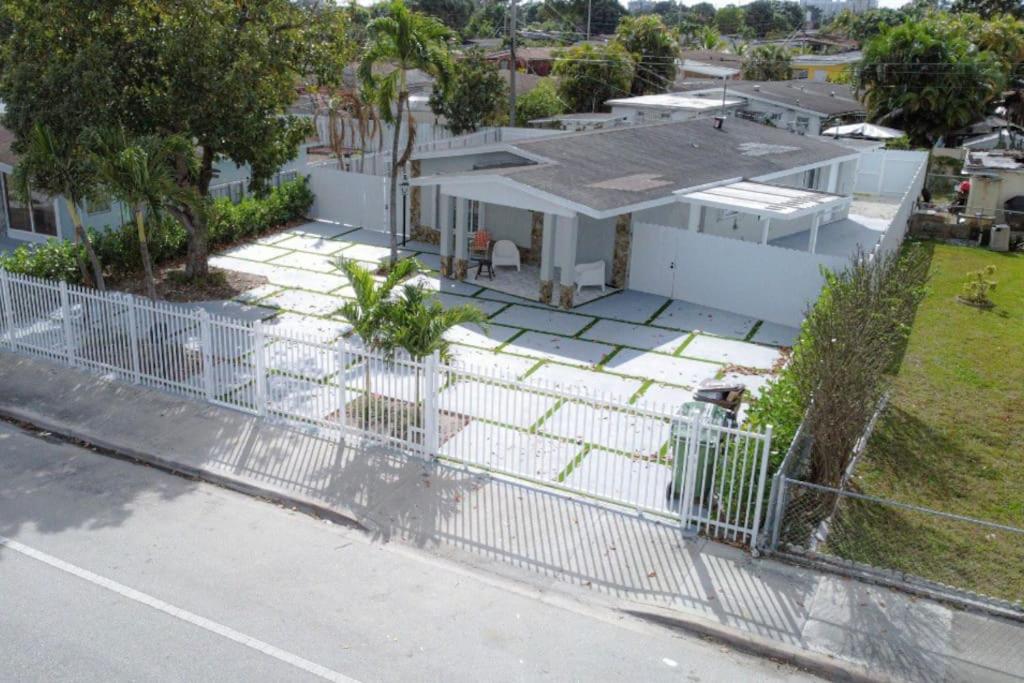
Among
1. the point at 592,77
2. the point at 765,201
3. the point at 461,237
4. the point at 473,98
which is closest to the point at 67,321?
the point at 461,237

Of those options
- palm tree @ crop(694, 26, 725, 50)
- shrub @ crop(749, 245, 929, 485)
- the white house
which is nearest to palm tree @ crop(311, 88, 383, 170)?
the white house

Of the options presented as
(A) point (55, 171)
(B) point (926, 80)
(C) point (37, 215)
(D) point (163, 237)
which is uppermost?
(B) point (926, 80)

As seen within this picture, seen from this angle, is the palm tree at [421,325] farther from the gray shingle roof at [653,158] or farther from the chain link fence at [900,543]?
the gray shingle roof at [653,158]

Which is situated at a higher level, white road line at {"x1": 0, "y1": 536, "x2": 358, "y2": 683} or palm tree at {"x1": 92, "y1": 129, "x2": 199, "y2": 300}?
palm tree at {"x1": 92, "y1": 129, "x2": 199, "y2": 300}

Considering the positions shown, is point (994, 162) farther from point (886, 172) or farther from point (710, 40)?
point (710, 40)

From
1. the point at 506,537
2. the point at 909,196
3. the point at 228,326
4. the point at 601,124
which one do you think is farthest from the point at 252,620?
the point at 601,124

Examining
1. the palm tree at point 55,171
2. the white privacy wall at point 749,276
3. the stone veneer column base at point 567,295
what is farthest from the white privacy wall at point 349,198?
the white privacy wall at point 749,276

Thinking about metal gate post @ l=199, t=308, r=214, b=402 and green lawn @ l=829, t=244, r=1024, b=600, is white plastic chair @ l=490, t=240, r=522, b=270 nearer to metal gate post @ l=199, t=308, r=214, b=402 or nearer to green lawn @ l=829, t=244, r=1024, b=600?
green lawn @ l=829, t=244, r=1024, b=600
